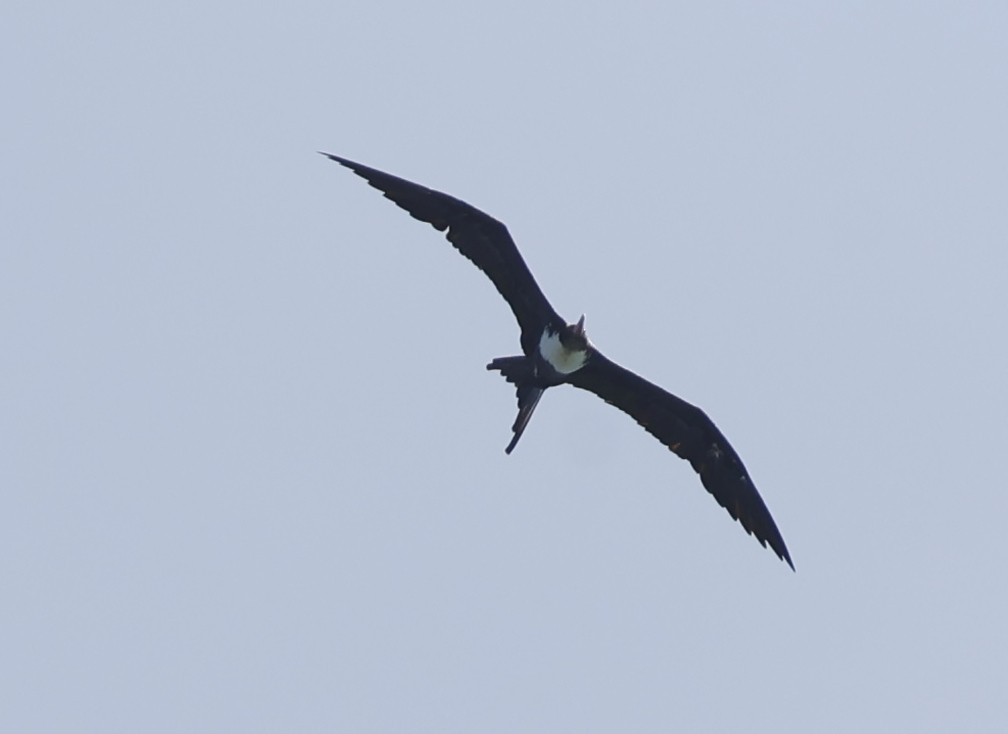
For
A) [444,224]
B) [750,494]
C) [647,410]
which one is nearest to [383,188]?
[444,224]

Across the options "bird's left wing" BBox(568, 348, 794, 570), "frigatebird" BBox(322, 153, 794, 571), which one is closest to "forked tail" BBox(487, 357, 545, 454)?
"frigatebird" BBox(322, 153, 794, 571)

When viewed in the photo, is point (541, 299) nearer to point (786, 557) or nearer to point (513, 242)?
point (513, 242)

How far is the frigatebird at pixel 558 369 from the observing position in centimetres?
2350

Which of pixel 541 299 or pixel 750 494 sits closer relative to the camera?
pixel 541 299

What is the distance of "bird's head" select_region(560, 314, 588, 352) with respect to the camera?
2389cm

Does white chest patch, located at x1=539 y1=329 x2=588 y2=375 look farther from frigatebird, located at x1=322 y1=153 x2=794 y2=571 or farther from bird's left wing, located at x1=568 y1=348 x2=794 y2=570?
bird's left wing, located at x1=568 y1=348 x2=794 y2=570

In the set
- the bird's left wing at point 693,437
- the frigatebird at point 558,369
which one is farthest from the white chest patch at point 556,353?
the bird's left wing at point 693,437

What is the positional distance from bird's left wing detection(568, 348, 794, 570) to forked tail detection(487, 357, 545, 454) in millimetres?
1010

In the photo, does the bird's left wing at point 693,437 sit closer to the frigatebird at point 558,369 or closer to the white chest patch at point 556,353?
the frigatebird at point 558,369

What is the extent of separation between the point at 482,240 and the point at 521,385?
1783mm

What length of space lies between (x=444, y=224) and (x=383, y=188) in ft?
2.71

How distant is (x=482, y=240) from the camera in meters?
23.7

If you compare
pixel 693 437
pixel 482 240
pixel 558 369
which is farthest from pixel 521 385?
pixel 693 437

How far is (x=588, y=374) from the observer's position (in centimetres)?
2491
